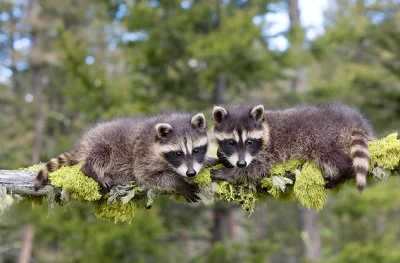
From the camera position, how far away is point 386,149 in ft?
11.1

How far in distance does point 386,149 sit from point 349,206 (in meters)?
7.70

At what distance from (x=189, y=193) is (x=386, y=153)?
Result: 5.47ft

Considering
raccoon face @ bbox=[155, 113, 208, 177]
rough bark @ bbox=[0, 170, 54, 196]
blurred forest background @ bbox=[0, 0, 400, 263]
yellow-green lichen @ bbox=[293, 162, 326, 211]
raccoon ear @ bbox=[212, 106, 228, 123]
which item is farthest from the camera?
blurred forest background @ bbox=[0, 0, 400, 263]

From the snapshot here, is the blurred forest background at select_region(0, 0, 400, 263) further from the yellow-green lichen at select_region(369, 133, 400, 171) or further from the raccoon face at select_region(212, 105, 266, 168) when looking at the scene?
the yellow-green lichen at select_region(369, 133, 400, 171)

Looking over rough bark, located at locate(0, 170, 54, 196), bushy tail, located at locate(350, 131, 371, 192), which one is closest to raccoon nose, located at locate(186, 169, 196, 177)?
rough bark, located at locate(0, 170, 54, 196)

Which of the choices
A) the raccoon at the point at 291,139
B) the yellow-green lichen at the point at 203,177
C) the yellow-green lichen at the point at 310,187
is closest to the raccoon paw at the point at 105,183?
the yellow-green lichen at the point at 203,177

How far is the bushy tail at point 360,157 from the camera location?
10.6 ft

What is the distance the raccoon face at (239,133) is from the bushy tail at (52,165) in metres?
1.46

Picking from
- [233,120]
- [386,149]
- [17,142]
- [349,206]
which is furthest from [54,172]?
[17,142]

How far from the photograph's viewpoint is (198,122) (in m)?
4.29

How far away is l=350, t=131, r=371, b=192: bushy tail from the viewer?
3221 mm

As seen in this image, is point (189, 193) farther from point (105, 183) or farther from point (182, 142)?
point (105, 183)

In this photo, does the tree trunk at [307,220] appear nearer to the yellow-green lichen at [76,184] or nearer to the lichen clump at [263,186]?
the lichen clump at [263,186]

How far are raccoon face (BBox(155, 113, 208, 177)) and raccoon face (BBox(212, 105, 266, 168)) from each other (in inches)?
6.3
